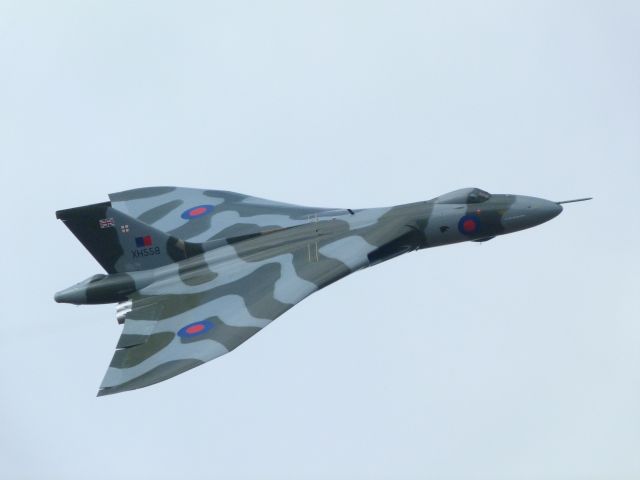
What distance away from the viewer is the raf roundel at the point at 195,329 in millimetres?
47062

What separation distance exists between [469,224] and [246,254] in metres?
8.87

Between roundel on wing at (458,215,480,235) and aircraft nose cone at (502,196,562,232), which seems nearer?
roundel on wing at (458,215,480,235)

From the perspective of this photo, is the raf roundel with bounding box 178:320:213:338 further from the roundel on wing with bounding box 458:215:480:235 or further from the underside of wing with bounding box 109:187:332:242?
the roundel on wing with bounding box 458:215:480:235

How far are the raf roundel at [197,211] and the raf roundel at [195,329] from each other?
32.7 ft

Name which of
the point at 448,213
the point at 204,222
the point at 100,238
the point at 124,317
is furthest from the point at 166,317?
the point at 448,213

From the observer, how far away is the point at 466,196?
172 ft

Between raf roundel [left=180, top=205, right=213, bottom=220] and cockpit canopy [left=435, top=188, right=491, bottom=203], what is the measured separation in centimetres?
1060

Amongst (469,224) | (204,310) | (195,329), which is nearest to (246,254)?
(204,310)

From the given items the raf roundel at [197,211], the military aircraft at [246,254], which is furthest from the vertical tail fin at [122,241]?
the raf roundel at [197,211]

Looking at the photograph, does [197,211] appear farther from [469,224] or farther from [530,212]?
[530,212]

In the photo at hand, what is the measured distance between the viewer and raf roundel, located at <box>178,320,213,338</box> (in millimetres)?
47062

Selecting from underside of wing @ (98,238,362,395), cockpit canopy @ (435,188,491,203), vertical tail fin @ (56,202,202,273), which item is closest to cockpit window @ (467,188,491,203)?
cockpit canopy @ (435,188,491,203)

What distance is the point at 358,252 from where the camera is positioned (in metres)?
50.3

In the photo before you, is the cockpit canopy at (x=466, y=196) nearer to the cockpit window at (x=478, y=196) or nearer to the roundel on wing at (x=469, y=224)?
the cockpit window at (x=478, y=196)
